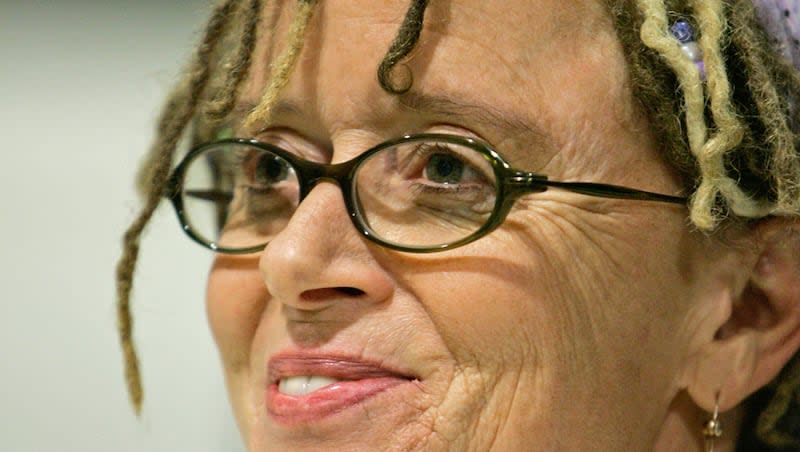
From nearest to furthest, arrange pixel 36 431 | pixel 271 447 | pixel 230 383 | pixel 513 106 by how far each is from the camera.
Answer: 1. pixel 513 106
2. pixel 271 447
3. pixel 230 383
4. pixel 36 431

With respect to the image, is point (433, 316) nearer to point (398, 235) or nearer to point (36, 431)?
point (398, 235)

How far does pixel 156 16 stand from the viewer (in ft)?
6.51

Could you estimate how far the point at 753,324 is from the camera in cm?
137

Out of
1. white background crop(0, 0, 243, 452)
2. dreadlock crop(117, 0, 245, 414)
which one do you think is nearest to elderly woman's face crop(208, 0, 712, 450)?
dreadlock crop(117, 0, 245, 414)

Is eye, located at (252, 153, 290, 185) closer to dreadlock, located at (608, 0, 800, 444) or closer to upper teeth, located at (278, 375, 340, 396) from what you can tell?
upper teeth, located at (278, 375, 340, 396)

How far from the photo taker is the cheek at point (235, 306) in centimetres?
139

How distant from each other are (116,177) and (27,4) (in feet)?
1.17

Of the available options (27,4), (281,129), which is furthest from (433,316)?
(27,4)

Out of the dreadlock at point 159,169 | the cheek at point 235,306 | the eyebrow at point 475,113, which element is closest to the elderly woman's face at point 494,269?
the eyebrow at point 475,113

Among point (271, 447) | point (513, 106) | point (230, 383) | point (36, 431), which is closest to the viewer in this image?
point (513, 106)

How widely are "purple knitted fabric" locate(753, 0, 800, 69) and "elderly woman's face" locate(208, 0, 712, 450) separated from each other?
8.2 inches

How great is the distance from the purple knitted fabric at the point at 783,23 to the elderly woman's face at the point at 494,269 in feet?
0.68

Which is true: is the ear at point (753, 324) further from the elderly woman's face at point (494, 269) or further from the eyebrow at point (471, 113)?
the eyebrow at point (471, 113)

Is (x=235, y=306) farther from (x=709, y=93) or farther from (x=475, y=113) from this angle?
(x=709, y=93)
